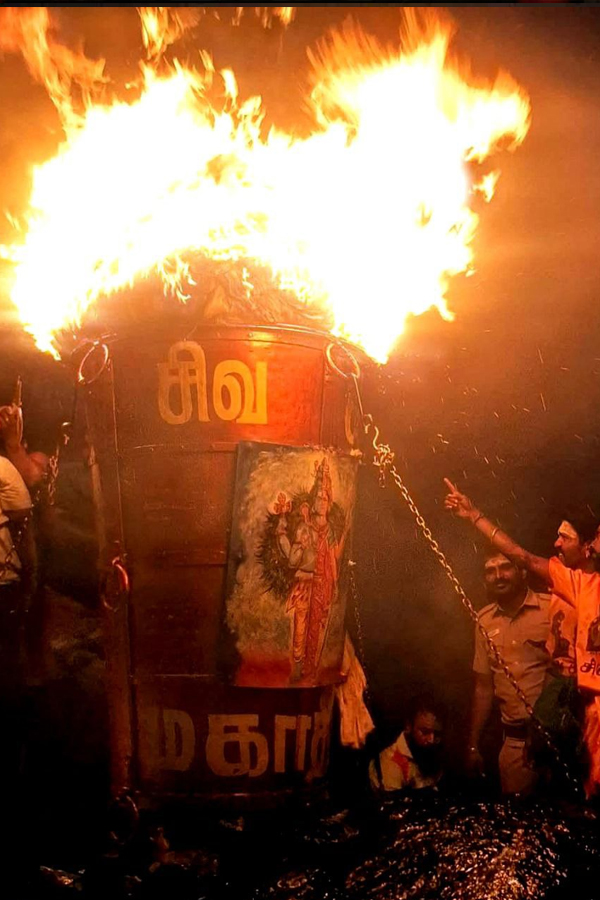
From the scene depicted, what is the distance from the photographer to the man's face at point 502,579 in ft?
22.4

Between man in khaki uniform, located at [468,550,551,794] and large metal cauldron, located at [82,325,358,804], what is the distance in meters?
2.04

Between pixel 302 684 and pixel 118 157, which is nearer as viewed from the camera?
pixel 302 684

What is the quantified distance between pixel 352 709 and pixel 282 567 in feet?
6.23

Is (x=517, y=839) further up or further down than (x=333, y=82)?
further down

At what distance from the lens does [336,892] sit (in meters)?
4.06

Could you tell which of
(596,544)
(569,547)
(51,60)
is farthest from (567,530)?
(51,60)

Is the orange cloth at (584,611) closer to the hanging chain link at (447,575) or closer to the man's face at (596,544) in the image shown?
the man's face at (596,544)

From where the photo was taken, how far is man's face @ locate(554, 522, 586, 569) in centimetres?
683

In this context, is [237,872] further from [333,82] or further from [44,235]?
[333,82]

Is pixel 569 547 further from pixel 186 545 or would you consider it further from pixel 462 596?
pixel 186 545

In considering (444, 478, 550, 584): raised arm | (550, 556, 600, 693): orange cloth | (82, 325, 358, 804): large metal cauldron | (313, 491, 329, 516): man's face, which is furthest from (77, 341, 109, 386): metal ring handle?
(550, 556, 600, 693): orange cloth

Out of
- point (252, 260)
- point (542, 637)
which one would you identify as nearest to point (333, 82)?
point (252, 260)

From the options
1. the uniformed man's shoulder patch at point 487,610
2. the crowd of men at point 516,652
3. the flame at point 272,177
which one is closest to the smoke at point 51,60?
the flame at point 272,177

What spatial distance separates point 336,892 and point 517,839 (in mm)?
1204
